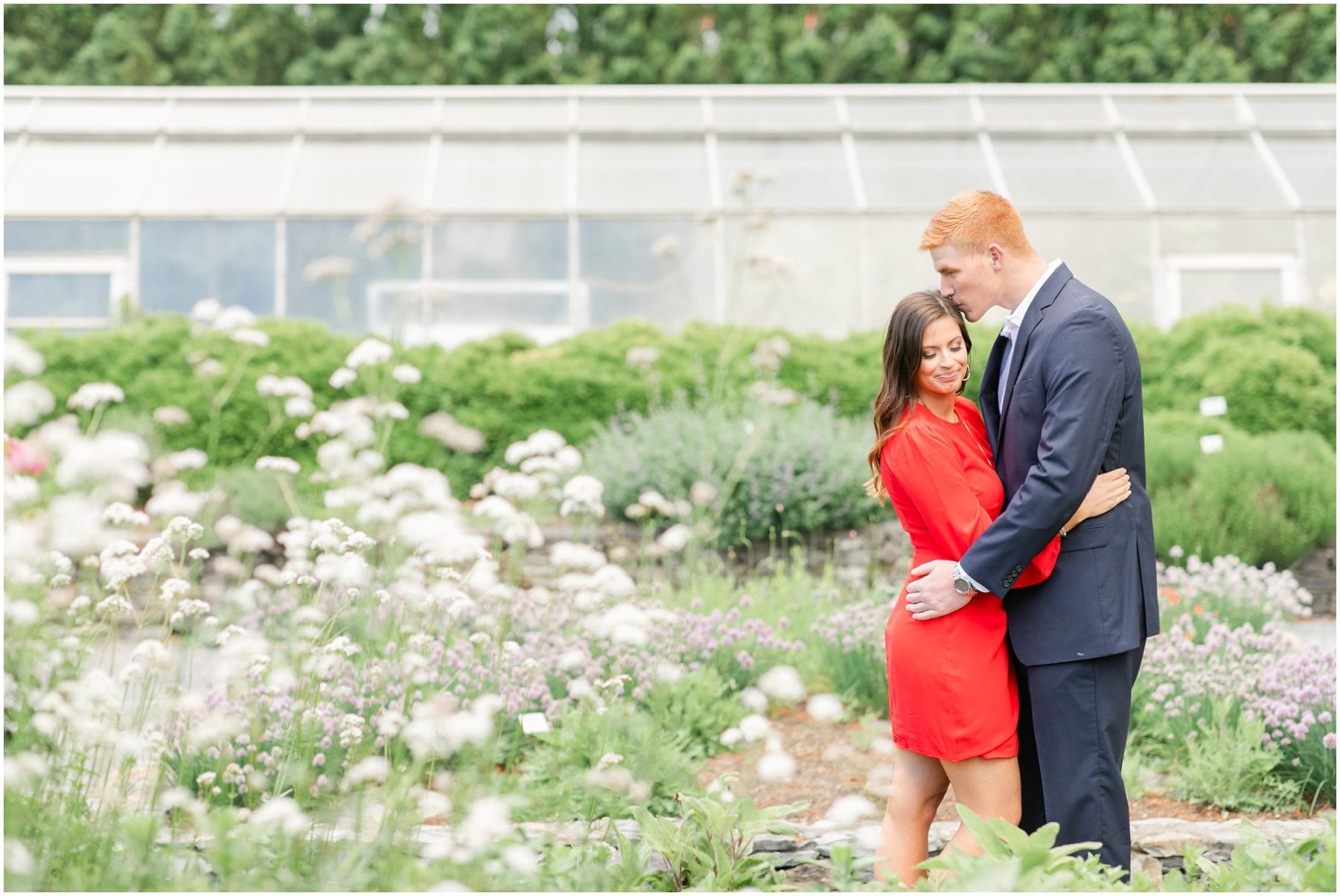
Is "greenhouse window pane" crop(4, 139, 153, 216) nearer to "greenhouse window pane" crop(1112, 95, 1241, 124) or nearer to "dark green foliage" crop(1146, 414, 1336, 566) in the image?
"dark green foliage" crop(1146, 414, 1336, 566)

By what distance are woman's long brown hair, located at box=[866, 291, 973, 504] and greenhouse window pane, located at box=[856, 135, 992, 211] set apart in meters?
8.69

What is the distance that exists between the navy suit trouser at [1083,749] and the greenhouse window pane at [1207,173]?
32.1 feet

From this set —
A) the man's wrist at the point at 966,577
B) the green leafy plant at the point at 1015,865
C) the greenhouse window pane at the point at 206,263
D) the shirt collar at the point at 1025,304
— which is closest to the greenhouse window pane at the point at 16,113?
the greenhouse window pane at the point at 206,263

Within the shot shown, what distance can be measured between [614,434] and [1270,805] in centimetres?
465

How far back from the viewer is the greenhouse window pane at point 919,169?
36.0 ft

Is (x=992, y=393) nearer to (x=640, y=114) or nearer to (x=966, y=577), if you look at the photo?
(x=966, y=577)

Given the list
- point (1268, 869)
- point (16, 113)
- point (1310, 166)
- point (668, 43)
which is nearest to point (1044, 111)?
point (1310, 166)

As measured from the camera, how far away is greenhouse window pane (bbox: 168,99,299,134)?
1170 centimetres

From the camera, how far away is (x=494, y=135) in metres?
11.9

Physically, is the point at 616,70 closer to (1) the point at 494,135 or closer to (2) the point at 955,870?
(1) the point at 494,135

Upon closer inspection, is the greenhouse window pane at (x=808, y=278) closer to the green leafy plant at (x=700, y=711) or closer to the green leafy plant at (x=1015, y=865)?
the green leafy plant at (x=700, y=711)

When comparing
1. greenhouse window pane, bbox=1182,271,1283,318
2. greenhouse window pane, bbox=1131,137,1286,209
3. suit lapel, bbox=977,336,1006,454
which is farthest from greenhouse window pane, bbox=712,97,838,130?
suit lapel, bbox=977,336,1006,454

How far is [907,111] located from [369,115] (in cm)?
601

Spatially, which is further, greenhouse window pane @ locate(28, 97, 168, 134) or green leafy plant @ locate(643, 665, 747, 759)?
greenhouse window pane @ locate(28, 97, 168, 134)
